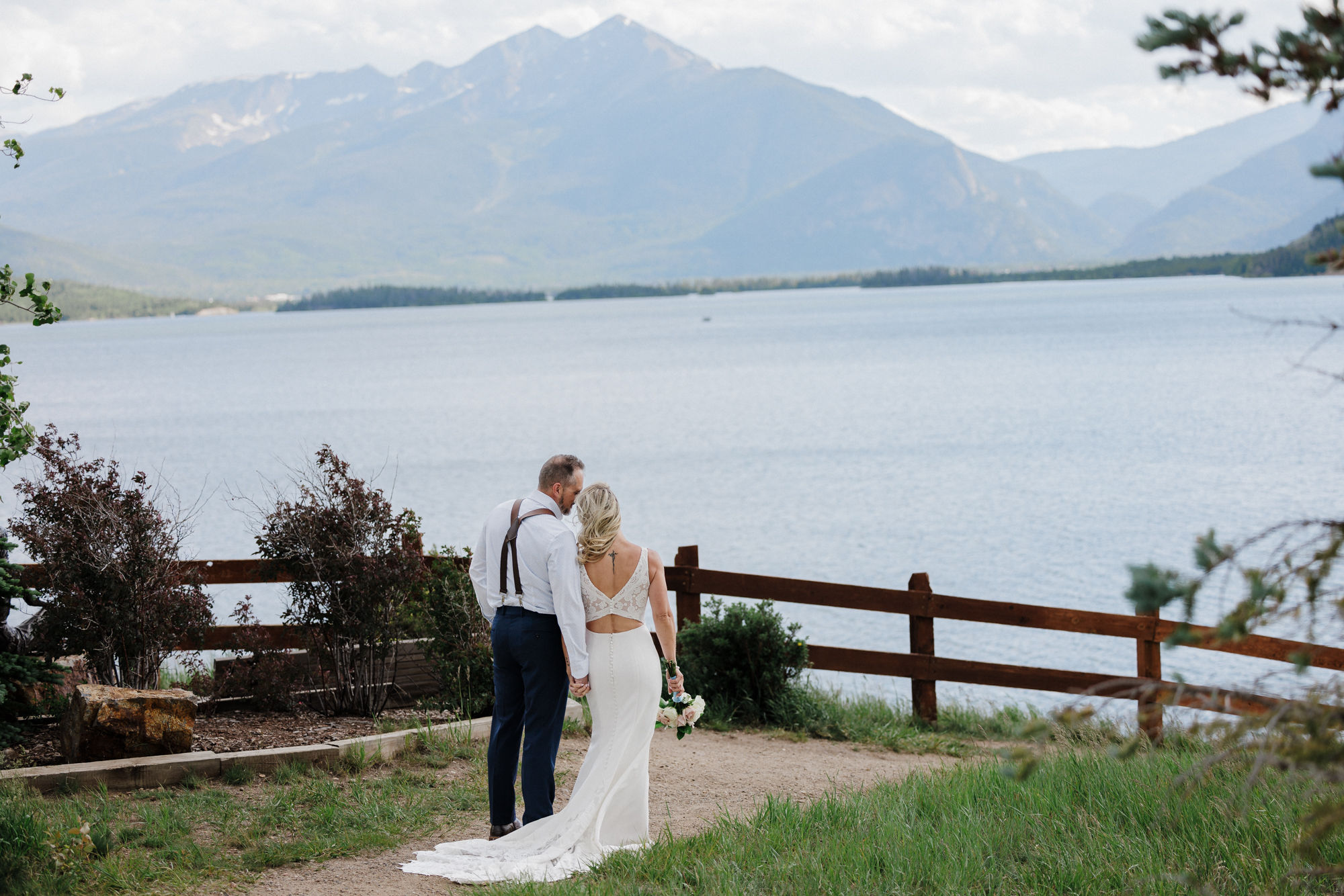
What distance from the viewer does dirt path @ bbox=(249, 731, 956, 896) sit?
5.99m

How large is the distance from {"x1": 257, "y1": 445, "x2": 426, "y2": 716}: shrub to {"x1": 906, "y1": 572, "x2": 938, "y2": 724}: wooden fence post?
3.98 m

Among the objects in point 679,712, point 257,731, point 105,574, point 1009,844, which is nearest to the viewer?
point 1009,844

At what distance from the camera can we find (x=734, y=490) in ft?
132

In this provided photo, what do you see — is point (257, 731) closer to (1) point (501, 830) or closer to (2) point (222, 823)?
(2) point (222, 823)

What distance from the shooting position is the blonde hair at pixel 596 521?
6.29 metres

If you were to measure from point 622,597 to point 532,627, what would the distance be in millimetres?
506

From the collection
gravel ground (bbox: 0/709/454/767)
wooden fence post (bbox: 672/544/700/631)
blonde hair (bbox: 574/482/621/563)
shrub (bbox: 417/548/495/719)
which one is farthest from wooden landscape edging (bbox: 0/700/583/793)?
wooden fence post (bbox: 672/544/700/631)

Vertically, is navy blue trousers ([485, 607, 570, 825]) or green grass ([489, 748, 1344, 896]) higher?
navy blue trousers ([485, 607, 570, 825])

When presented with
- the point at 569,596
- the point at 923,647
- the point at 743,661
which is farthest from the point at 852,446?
the point at 569,596

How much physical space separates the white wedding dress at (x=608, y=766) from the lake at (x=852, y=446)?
3.43 metres

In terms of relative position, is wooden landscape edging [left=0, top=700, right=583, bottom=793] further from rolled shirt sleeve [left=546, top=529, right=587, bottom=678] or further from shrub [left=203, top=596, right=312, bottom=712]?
rolled shirt sleeve [left=546, top=529, right=587, bottom=678]

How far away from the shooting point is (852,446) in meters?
50.5

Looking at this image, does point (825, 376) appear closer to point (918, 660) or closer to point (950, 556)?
point (950, 556)

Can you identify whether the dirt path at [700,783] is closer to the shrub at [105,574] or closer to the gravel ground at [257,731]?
the gravel ground at [257,731]
